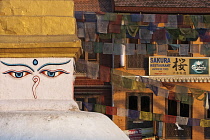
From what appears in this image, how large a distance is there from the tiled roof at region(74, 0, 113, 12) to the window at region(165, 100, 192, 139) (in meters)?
5.39

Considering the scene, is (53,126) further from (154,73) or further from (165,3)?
(165,3)

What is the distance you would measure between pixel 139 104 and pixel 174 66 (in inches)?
94.7

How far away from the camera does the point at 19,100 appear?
4.76 m

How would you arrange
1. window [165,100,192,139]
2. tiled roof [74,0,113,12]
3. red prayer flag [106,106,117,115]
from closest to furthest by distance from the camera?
red prayer flag [106,106,117,115] → window [165,100,192,139] → tiled roof [74,0,113,12]

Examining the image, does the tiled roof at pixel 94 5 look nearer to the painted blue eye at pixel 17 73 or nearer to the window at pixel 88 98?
the window at pixel 88 98

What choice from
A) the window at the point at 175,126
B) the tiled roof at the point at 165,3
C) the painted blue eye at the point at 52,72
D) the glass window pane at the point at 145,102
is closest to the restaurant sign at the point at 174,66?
the glass window pane at the point at 145,102

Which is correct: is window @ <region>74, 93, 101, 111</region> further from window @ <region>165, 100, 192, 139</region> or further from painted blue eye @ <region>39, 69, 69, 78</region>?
painted blue eye @ <region>39, 69, 69, 78</region>

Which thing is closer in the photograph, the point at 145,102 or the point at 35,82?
the point at 35,82

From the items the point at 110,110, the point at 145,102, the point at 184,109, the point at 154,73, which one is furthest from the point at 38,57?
the point at 184,109

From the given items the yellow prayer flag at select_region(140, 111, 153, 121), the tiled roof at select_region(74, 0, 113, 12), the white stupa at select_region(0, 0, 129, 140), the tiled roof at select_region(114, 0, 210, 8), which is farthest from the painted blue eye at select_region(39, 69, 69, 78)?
the tiled roof at select_region(74, 0, 113, 12)

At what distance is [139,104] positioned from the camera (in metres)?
18.7

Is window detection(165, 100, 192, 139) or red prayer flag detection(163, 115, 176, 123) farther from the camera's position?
window detection(165, 100, 192, 139)

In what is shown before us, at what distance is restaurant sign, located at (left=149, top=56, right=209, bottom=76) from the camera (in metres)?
18.4

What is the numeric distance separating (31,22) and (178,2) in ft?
47.1
